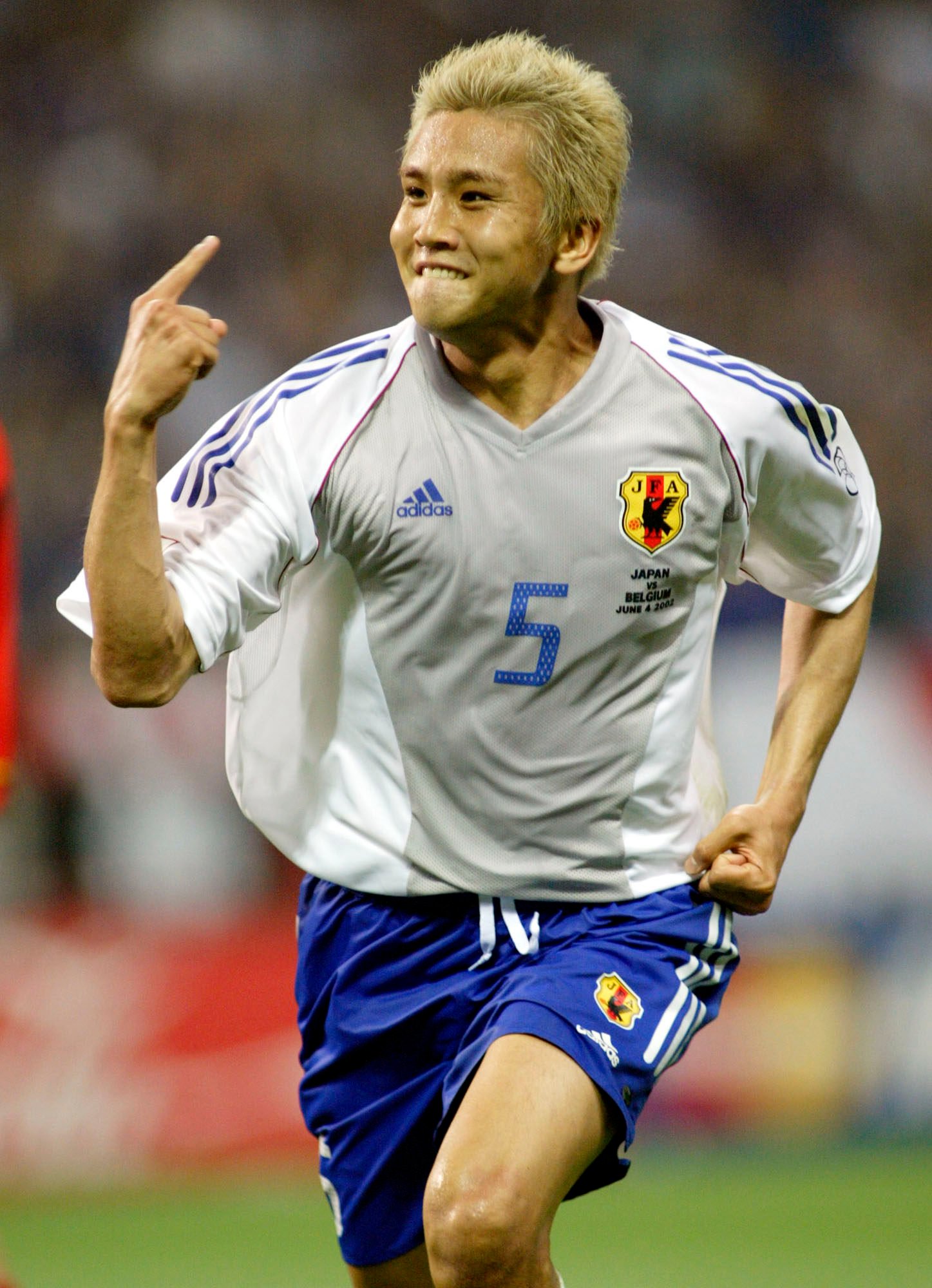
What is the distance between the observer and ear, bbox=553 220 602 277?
300cm

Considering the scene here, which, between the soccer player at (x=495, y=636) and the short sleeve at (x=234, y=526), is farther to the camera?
the soccer player at (x=495, y=636)

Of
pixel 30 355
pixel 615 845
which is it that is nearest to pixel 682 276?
pixel 30 355

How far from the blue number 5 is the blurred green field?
288 cm

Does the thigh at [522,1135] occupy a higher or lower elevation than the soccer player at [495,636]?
lower

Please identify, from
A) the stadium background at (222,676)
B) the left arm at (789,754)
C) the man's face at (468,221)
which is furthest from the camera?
the stadium background at (222,676)

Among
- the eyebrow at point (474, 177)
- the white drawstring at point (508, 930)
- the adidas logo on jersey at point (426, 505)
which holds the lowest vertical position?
the white drawstring at point (508, 930)

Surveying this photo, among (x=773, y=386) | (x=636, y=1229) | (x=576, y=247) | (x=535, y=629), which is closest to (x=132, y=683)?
(x=535, y=629)

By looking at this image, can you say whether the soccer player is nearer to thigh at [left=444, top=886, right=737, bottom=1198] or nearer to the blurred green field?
thigh at [left=444, top=886, right=737, bottom=1198]

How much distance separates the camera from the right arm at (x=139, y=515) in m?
2.53

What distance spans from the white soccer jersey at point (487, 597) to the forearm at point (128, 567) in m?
0.23

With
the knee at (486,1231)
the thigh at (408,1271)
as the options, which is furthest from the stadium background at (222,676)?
the knee at (486,1231)

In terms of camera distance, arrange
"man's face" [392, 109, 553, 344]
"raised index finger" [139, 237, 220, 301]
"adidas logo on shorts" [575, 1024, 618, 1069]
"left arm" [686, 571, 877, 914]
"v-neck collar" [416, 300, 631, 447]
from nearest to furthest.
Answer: "raised index finger" [139, 237, 220, 301], "adidas logo on shorts" [575, 1024, 618, 1069], "man's face" [392, 109, 553, 344], "v-neck collar" [416, 300, 631, 447], "left arm" [686, 571, 877, 914]

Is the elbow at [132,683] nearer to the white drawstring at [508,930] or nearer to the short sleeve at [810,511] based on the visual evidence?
the white drawstring at [508,930]

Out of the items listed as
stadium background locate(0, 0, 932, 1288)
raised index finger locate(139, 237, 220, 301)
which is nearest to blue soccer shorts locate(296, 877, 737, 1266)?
raised index finger locate(139, 237, 220, 301)
